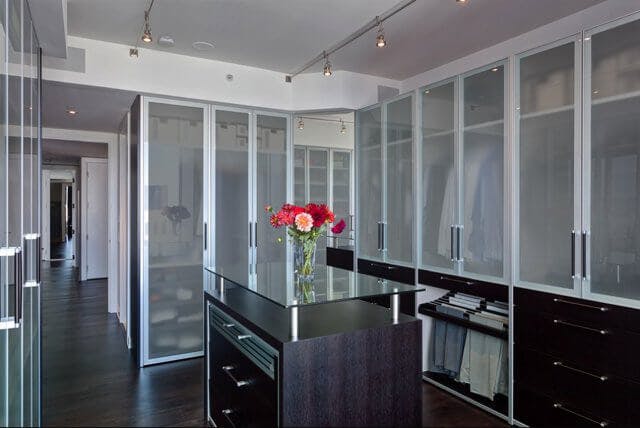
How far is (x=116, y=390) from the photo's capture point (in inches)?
134

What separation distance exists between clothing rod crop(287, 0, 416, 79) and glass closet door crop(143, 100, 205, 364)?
3.64 ft

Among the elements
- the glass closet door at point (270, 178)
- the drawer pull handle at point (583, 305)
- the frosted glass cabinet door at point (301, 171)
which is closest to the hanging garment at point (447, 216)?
the drawer pull handle at point (583, 305)

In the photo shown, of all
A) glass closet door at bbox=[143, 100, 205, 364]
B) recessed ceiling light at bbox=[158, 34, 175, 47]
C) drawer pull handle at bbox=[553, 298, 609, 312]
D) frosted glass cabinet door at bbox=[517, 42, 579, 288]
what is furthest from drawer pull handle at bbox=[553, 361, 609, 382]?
recessed ceiling light at bbox=[158, 34, 175, 47]

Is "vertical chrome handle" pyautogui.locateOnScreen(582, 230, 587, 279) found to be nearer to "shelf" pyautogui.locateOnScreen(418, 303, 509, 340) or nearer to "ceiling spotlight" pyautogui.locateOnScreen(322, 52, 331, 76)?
"shelf" pyautogui.locateOnScreen(418, 303, 509, 340)

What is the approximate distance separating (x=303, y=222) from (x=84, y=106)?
3.31 m

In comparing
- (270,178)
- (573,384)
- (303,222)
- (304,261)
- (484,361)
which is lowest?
(484,361)

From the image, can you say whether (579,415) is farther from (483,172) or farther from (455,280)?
(483,172)

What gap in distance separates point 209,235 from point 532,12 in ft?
10.9

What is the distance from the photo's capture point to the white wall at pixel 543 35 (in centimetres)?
285

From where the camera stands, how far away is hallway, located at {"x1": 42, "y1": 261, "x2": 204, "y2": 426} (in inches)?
117

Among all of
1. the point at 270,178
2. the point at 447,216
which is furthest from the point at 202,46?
the point at 447,216

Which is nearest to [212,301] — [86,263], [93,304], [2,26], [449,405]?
[2,26]

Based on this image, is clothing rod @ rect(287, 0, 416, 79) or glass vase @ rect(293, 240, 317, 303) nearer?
glass vase @ rect(293, 240, 317, 303)

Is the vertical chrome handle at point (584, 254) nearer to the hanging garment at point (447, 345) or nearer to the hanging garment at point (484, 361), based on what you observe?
the hanging garment at point (484, 361)
